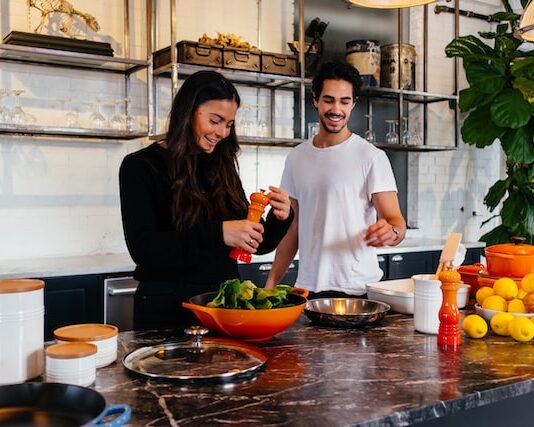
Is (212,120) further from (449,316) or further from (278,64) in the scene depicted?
(278,64)

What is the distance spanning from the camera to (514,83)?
4.73 m

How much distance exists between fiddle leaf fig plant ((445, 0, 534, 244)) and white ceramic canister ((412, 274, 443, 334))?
3.05 metres

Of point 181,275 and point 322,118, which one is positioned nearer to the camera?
point 181,275

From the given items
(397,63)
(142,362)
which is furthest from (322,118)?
(397,63)

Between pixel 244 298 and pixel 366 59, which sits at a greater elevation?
pixel 366 59

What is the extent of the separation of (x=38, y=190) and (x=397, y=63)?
2.98 metres

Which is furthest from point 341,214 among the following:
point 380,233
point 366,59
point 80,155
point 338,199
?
point 366,59

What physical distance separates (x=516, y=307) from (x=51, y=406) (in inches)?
57.5

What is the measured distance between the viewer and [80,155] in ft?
14.2

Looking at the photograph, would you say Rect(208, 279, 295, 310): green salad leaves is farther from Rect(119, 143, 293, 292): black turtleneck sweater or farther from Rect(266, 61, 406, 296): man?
Rect(266, 61, 406, 296): man

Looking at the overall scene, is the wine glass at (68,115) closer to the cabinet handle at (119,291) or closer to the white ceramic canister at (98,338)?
the cabinet handle at (119,291)

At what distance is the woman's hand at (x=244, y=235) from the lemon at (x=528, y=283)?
0.88 metres

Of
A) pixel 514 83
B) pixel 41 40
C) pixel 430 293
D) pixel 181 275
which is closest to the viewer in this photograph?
pixel 430 293

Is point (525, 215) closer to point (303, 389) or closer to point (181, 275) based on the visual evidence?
point (181, 275)
